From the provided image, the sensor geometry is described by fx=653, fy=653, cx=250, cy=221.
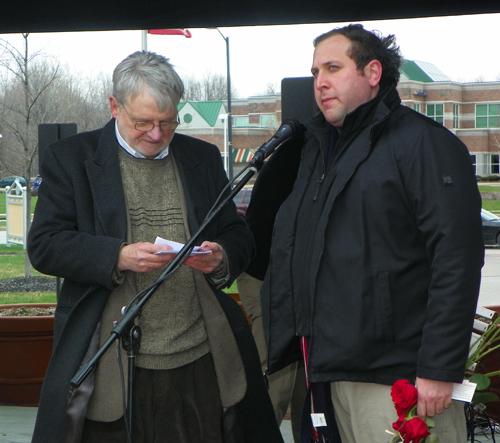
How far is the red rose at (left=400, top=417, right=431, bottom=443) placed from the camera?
1.80 m

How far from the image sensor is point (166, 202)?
7.98 feet

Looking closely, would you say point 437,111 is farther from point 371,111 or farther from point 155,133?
point 155,133

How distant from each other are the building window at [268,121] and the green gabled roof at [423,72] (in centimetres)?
1230

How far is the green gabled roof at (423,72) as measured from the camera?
191 ft

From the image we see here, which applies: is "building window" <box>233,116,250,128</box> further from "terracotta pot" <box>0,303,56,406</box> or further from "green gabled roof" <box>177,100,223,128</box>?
"terracotta pot" <box>0,303,56,406</box>

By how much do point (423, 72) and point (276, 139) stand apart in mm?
61927

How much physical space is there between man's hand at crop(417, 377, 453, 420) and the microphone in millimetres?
887

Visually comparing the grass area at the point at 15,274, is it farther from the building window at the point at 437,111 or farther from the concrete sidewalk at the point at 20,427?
the building window at the point at 437,111

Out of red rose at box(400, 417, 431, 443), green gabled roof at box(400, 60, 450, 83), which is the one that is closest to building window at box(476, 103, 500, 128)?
green gabled roof at box(400, 60, 450, 83)

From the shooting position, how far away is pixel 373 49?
2.27 metres

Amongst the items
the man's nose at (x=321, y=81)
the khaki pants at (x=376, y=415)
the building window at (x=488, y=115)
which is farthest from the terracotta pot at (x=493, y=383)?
the building window at (x=488, y=115)

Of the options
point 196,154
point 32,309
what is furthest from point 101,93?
point 196,154

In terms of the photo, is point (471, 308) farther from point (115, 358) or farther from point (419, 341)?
→ point (115, 358)

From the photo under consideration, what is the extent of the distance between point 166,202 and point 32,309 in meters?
3.41
